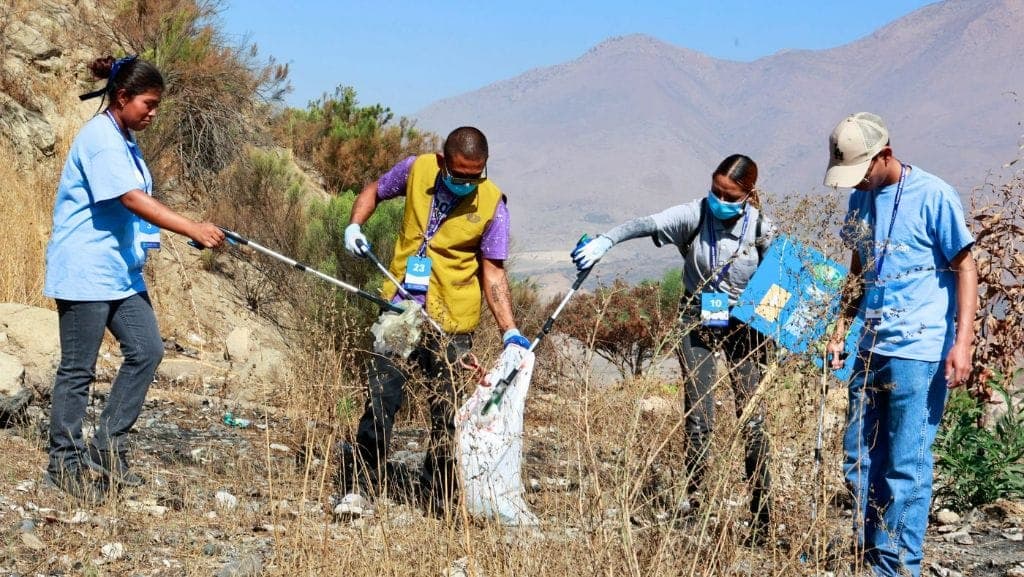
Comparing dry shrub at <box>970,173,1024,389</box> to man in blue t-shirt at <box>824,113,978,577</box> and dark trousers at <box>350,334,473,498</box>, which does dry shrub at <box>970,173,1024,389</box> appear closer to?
man in blue t-shirt at <box>824,113,978,577</box>

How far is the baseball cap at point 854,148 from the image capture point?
141 inches

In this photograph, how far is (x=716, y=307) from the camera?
445 cm

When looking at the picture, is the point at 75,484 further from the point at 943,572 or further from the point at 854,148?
the point at 943,572

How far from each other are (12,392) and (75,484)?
149 cm

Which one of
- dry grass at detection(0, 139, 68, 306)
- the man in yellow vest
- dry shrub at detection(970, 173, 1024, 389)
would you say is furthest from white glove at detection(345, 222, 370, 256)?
dry grass at detection(0, 139, 68, 306)

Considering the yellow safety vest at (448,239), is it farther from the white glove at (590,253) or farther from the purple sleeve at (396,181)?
the white glove at (590,253)

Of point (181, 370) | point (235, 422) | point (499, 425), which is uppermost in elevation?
point (499, 425)

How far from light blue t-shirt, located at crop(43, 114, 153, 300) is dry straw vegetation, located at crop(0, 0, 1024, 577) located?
0.84 metres

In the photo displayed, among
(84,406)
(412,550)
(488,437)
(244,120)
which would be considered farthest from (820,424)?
(244,120)

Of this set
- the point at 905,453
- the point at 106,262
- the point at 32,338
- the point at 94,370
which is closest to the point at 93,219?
the point at 106,262

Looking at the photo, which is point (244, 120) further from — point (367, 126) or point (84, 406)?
point (84, 406)

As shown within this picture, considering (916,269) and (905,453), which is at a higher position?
(916,269)

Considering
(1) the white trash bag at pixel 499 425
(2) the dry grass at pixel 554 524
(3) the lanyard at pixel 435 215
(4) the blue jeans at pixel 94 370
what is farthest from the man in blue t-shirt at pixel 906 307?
(4) the blue jeans at pixel 94 370

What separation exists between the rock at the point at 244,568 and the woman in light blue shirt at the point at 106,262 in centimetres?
77
